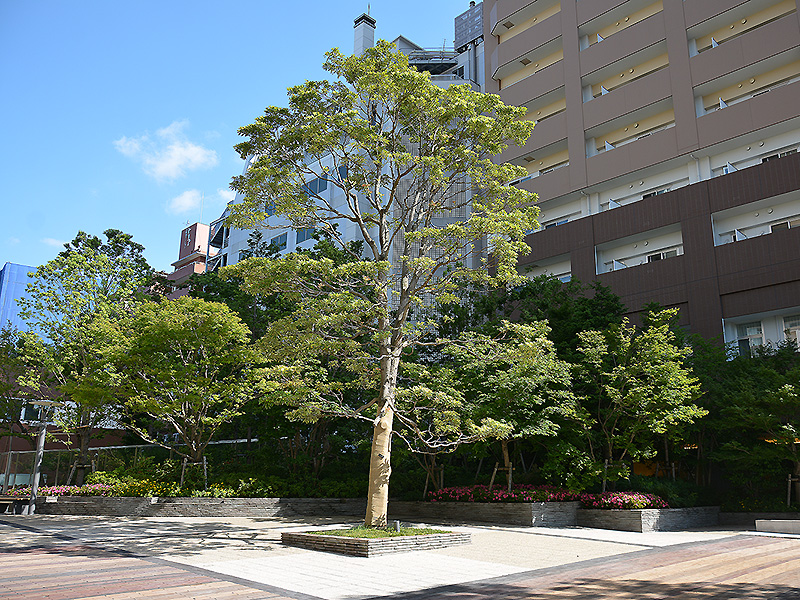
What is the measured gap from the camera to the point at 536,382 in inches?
704

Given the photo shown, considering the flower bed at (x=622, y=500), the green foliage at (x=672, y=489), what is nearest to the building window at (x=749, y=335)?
the green foliage at (x=672, y=489)

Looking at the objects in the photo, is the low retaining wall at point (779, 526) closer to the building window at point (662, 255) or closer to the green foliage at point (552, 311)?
the green foliage at point (552, 311)

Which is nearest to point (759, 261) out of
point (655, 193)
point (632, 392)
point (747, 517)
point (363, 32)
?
point (655, 193)

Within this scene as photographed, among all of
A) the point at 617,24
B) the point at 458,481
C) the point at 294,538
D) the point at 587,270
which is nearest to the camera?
the point at 294,538

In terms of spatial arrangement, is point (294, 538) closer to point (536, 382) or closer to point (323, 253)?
point (536, 382)

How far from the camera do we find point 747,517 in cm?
1952

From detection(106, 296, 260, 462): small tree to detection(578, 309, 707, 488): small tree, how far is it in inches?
423

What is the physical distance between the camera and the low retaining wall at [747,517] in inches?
733

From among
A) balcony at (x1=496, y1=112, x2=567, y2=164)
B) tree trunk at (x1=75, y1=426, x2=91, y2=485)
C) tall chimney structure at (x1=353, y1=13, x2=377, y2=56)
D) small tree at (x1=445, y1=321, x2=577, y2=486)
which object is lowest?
tree trunk at (x1=75, y1=426, x2=91, y2=485)

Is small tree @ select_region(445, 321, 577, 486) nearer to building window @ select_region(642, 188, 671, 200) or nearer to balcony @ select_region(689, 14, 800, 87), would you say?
building window @ select_region(642, 188, 671, 200)

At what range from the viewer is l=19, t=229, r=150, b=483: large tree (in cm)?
2547

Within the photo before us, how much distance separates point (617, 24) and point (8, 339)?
37112 mm

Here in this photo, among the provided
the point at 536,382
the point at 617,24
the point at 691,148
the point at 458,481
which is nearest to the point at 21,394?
the point at 458,481

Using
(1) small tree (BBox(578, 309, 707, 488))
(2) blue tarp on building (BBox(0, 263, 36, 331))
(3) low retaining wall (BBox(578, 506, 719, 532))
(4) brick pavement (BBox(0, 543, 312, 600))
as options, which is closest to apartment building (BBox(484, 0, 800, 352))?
(1) small tree (BBox(578, 309, 707, 488))
